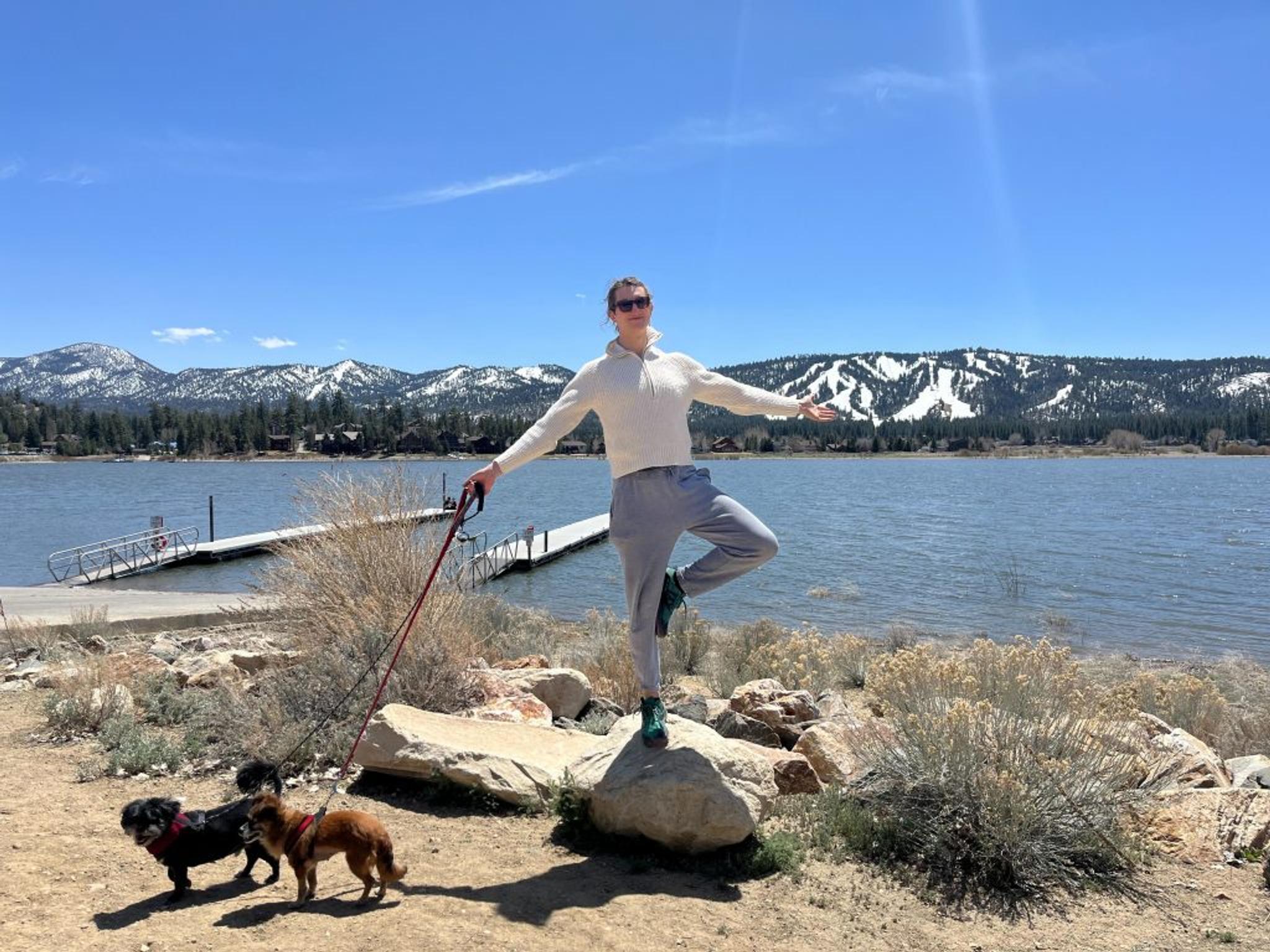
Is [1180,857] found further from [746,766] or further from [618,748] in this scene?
[618,748]

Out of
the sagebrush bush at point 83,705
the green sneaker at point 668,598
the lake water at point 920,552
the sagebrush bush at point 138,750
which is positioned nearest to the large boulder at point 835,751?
the green sneaker at point 668,598

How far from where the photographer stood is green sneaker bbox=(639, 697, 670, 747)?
4.25m

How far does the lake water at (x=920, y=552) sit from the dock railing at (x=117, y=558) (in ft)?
2.39

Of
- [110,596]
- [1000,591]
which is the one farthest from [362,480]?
[1000,591]

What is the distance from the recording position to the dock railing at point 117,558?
2236 centimetres

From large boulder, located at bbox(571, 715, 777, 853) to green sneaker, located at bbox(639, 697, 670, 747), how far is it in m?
0.05

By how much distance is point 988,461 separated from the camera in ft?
468

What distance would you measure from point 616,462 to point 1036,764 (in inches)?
97.5

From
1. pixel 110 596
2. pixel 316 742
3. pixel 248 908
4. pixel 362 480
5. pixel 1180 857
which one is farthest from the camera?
pixel 110 596

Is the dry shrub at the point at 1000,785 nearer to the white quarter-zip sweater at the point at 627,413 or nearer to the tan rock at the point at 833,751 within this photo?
the tan rock at the point at 833,751

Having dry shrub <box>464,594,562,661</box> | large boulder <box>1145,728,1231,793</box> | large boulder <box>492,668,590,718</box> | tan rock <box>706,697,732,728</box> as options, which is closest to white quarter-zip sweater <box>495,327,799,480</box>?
tan rock <box>706,697,732,728</box>

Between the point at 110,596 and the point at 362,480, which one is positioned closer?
the point at 362,480

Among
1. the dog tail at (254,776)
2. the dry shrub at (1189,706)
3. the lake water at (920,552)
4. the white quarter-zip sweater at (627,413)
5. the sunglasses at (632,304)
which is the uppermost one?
the sunglasses at (632,304)

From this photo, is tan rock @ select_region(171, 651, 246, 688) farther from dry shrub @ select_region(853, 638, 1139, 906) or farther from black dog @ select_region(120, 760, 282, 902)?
dry shrub @ select_region(853, 638, 1139, 906)
